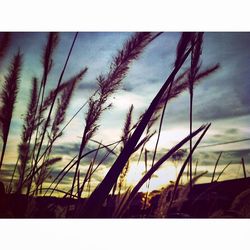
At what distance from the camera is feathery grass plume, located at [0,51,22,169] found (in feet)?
6.10

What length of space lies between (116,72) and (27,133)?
57 cm

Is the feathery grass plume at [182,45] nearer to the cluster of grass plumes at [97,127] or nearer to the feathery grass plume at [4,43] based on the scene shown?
the cluster of grass plumes at [97,127]

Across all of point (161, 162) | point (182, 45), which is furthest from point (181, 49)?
point (161, 162)

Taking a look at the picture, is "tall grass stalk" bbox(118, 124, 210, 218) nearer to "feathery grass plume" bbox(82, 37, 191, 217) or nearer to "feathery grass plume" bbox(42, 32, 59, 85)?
"feathery grass plume" bbox(82, 37, 191, 217)

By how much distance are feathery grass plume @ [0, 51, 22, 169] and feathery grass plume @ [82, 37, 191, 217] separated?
52 cm

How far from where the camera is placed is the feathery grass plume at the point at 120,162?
71.6 inches

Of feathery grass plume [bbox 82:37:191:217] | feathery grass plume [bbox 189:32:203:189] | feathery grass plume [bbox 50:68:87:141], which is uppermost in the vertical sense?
feathery grass plume [bbox 189:32:203:189]

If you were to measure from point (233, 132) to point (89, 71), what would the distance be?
2.70 ft

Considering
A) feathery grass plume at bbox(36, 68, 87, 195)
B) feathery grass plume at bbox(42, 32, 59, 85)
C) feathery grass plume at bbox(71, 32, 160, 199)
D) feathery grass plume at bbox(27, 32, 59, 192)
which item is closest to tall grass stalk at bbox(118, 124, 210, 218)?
feathery grass plume at bbox(71, 32, 160, 199)

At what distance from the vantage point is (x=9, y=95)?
6.15 ft

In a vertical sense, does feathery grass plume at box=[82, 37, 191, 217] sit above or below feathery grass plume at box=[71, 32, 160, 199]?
below

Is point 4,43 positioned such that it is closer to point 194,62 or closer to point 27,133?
point 27,133
